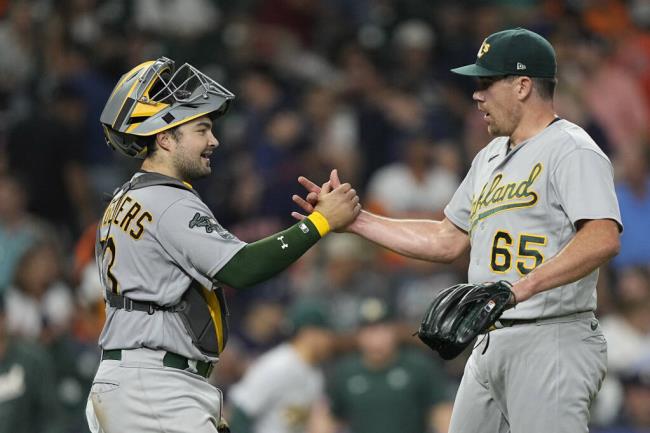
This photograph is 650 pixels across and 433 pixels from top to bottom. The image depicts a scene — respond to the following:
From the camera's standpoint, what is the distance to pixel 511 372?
5.44 metres

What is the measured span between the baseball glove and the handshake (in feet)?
2.12

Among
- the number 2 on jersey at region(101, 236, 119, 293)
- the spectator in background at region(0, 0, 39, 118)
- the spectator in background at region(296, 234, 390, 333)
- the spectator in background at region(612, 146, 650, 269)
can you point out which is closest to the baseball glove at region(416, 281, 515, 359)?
the number 2 on jersey at region(101, 236, 119, 293)

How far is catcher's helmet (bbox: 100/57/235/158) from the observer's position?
18.1 feet

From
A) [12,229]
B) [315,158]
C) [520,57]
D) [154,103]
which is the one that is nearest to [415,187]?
[315,158]

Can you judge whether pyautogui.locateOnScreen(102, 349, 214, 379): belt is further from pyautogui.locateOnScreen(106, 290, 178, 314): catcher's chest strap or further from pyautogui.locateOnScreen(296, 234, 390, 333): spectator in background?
pyautogui.locateOnScreen(296, 234, 390, 333): spectator in background

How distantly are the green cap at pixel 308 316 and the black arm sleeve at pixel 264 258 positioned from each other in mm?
3984

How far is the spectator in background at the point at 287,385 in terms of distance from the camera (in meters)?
9.23

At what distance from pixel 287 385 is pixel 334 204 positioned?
3.77m

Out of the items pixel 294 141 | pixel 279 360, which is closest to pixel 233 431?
pixel 279 360

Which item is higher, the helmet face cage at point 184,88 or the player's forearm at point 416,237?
the helmet face cage at point 184,88

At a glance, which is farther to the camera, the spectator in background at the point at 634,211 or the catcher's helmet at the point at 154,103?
the spectator in background at the point at 634,211

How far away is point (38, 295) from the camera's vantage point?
1038 centimetres

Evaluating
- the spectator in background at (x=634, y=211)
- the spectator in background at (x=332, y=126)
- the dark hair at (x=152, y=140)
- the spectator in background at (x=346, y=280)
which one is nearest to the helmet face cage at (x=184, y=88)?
the dark hair at (x=152, y=140)

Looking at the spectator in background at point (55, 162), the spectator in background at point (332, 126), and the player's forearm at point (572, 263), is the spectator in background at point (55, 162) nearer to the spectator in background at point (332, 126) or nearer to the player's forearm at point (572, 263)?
the spectator in background at point (332, 126)
